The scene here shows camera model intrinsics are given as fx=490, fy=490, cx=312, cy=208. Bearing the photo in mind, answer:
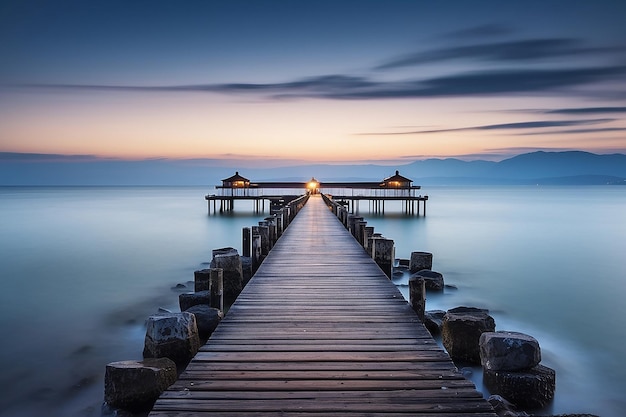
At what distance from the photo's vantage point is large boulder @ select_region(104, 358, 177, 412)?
17.7 ft

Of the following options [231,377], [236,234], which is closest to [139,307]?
[231,377]

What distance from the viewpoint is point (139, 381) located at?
17.7ft

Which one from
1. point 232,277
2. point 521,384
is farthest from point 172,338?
point 521,384

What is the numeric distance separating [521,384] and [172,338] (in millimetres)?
4389

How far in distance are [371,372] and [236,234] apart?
2734 cm

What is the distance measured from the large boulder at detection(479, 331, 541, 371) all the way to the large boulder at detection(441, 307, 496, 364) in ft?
4.40

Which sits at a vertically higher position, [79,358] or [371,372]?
[371,372]

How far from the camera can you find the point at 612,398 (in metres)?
7.38

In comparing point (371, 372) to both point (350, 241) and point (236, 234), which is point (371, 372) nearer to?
point (350, 241)

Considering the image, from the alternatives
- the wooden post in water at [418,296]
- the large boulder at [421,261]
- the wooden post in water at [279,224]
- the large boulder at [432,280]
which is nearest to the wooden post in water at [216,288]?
the wooden post in water at [418,296]

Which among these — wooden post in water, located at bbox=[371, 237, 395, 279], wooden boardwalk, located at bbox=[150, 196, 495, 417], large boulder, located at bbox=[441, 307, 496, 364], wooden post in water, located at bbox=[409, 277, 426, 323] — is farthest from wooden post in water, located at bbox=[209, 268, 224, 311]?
large boulder, located at bbox=[441, 307, 496, 364]

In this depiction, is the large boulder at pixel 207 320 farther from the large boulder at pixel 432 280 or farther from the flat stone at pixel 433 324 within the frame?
the large boulder at pixel 432 280

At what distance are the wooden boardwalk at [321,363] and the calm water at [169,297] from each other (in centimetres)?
239

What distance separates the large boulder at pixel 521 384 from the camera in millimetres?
5809
